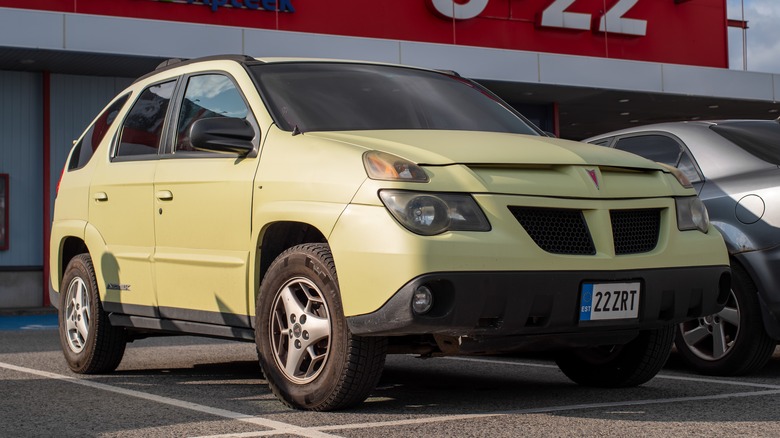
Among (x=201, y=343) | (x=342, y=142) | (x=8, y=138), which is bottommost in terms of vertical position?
(x=201, y=343)

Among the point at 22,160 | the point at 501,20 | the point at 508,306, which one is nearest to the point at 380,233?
the point at 508,306

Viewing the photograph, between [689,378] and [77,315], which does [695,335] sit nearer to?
[689,378]

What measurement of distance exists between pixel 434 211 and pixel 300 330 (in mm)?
898

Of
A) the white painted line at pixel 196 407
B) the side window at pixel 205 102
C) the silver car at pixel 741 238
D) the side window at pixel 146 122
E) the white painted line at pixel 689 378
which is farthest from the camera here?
the side window at pixel 146 122

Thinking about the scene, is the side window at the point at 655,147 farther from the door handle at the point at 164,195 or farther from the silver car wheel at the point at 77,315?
the silver car wheel at the point at 77,315

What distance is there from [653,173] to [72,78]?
14.7 meters

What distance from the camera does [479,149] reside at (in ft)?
16.9

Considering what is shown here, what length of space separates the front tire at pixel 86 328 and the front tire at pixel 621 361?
269 cm

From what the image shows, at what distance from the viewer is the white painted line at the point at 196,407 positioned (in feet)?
15.1

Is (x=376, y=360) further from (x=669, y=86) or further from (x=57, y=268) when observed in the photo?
(x=669, y=86)

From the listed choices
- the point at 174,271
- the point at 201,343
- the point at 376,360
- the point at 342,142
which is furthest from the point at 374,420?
the point at 201,343

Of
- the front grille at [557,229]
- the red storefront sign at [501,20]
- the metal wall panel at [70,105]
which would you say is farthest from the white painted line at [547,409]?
the red storefront sign at [501,20]

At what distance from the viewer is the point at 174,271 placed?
612 cm

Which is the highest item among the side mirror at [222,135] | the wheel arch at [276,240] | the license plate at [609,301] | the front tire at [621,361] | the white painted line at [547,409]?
the side mirror at [222,135]
